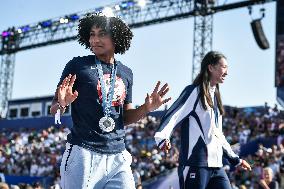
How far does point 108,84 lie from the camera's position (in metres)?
3.31

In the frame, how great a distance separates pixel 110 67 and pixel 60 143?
21808 mm

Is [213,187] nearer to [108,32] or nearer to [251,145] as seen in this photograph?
[108,32]

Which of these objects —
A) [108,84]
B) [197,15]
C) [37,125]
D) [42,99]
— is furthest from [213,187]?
[42,99]

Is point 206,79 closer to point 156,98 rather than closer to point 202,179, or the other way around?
point 202,179

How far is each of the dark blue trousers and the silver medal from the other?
137 centimetres

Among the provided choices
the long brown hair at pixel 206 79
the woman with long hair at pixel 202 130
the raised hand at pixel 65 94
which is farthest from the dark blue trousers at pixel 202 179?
the raised hand at pixel 65 94

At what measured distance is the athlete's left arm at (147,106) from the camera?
346cm

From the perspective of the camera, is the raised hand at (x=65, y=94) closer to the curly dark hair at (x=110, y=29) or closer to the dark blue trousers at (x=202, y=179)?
the curly dark hair at (x=110, y=29)

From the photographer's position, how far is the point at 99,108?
3.26 m

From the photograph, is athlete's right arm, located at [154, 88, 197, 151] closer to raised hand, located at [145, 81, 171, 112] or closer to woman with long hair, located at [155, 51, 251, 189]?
woman with long hair, located at [155, 51, 251, 189]

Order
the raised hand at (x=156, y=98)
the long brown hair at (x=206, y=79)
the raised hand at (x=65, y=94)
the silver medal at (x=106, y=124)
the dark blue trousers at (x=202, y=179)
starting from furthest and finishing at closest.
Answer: the long brown hair at (x=206, y=79) < the dark blue trousers at (x=202, y=179) < the raised hand at (x=156, y=98) < the silver medal at (x=106, y=124) < the raised hand at (x=65, y=94)

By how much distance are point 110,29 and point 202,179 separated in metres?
1.65

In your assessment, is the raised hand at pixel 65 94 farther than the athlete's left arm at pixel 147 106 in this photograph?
No

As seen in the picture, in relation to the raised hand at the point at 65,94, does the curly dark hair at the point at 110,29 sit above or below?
above
